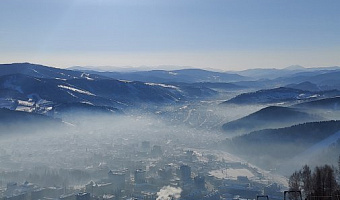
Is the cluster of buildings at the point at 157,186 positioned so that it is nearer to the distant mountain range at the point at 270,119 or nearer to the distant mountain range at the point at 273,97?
the distant mountain range at the point at 270,119

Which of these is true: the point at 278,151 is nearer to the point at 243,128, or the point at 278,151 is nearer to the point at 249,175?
the point at 249,175

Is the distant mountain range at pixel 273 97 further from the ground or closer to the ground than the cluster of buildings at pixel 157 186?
further from the ground

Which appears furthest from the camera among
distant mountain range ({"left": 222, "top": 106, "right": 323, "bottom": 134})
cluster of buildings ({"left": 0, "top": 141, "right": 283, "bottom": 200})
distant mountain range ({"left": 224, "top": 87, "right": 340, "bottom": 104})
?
distant mountain range ({"left": 224, "top": 87, "right": 340, "bottom": 104})

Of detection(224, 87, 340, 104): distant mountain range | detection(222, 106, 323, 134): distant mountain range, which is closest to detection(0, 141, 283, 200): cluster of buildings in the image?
detection(222, 106, 323, 134): distant mountain range

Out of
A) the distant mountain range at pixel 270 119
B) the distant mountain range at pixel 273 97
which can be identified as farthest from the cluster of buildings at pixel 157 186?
the distant mountain range at pixel 273 97

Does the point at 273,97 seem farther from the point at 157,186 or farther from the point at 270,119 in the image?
the point at 157,186

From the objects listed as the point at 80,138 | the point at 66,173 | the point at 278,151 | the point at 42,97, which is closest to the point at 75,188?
the point at 66,173

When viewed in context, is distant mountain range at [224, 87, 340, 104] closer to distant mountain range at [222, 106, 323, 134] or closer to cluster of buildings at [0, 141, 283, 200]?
distant mountain range at [222, 106, 323, 134]

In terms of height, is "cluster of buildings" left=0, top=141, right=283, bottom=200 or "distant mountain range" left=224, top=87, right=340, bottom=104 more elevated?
"distant mountain range" left=224, top=87, right=340, bottom=104

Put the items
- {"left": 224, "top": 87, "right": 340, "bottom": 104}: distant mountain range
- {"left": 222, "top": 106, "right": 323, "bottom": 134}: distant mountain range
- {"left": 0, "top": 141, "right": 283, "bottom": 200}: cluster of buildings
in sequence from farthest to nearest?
{"left": 224, "top": 87, "right": 340, "bottom": 104}: distant mountain range < {"left": 222, "top": 106, "right": 323, "bottom": 134}: distant mountain range < {"left": 0, "top": 141, "right": 283, "bottom": 200}: cluster of buildings

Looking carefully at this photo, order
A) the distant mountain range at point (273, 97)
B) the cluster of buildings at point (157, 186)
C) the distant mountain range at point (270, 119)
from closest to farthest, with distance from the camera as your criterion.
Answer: the cluster of buildings at point (157, 186), the distant mountain range at point (270, 119), the distant mountain range at point (273, 97)

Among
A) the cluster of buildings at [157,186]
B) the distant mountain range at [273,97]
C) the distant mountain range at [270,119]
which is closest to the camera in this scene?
the cluster of buildings at [157,186]
